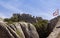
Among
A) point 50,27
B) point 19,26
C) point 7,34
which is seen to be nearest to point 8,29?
point 7,34

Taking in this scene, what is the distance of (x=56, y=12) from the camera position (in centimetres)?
5050

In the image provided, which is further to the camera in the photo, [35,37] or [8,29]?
[35,37]

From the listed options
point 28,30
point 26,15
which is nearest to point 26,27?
point 28,30

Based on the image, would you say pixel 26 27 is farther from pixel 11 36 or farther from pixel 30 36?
pixel 11 36

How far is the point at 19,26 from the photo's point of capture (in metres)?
44.9

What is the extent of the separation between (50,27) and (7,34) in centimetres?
2267

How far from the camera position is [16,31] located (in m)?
41.6

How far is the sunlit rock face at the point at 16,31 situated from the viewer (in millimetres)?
38188

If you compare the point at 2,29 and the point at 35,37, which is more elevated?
the point at 2,29

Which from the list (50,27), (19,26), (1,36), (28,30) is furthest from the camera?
(50,27)

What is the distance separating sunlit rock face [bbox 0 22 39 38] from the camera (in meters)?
38.2

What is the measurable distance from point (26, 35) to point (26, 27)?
72.2 inches

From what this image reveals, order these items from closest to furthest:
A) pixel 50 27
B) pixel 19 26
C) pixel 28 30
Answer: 1. pixel 19 26
2. pixel 28 30
3. pixel 50 27

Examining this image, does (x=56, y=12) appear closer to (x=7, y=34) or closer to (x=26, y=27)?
(x=26, y=27)
